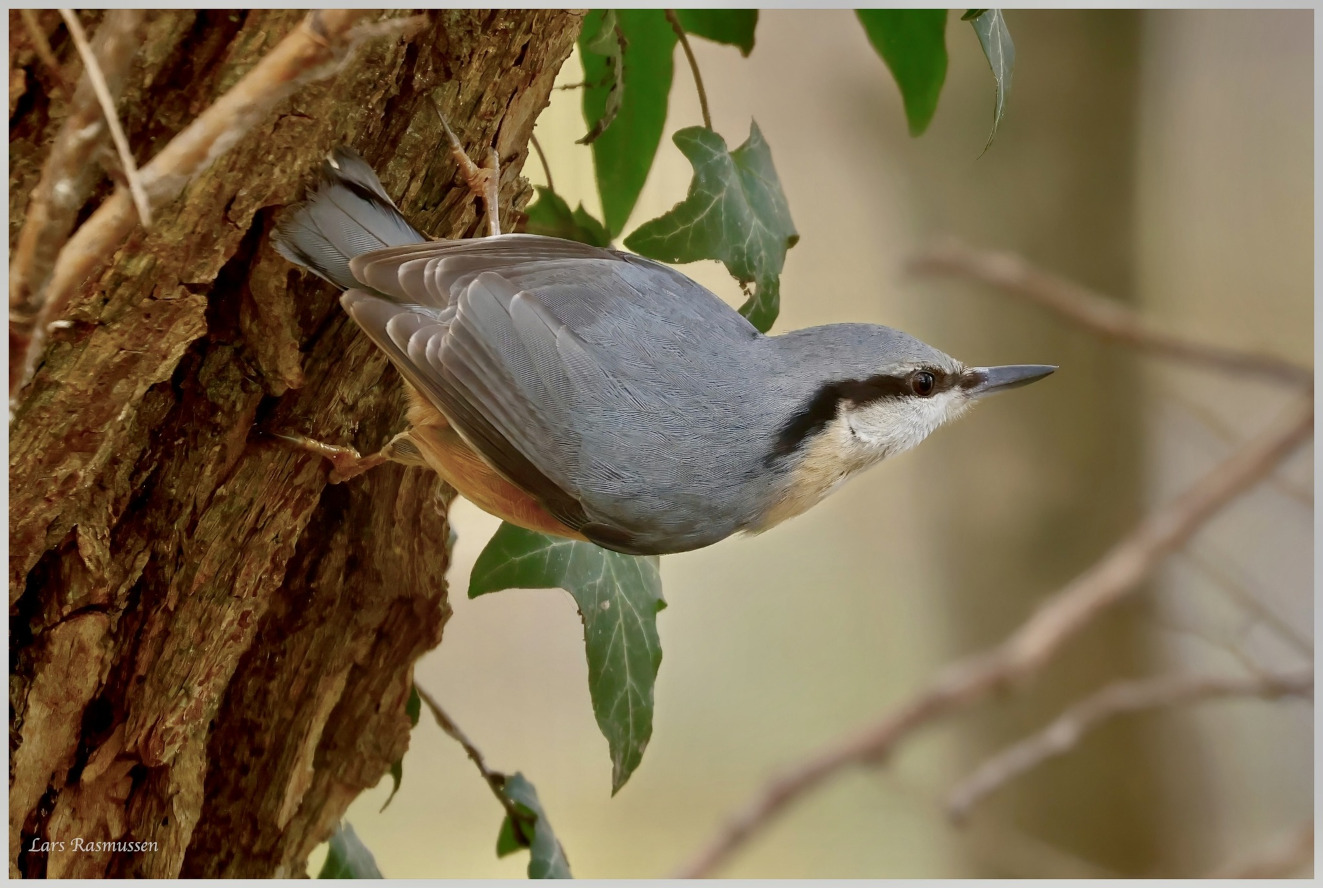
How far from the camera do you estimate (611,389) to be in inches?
42.1

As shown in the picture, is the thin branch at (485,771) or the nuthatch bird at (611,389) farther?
the thin branch at (485,771)

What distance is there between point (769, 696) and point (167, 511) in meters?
1.65

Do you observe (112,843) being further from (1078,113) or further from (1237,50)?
(1078,113)

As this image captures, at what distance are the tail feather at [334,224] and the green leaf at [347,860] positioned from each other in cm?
81

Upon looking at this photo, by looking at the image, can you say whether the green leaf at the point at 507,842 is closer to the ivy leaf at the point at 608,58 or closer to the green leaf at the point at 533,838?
the green leaf at the point at 533,838

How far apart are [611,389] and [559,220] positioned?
1.18ft

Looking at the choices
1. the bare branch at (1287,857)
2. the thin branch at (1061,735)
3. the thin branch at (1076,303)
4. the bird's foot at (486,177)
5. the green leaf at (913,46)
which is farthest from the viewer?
the thin branch at (1061,735)

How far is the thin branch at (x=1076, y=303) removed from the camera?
1857 millimetres

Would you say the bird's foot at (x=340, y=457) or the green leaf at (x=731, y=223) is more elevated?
the green leaf at (x=731, y=223)

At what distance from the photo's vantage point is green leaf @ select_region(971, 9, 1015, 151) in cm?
107

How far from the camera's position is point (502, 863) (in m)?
1.43

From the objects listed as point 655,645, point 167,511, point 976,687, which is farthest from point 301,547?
point 976,687

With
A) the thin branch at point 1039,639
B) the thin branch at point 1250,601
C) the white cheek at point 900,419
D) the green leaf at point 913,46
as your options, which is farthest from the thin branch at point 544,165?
the thin branch at point 1250,601
